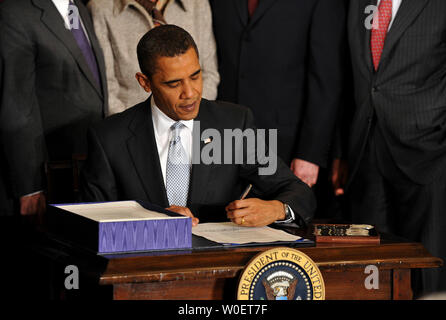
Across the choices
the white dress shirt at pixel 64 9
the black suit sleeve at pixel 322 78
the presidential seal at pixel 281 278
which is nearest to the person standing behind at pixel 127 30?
the white dress shirt at pixel 64 9

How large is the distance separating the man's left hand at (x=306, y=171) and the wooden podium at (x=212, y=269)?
1429mm

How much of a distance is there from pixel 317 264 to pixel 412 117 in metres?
1.69

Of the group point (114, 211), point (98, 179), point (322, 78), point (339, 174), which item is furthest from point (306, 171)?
point (114, 211)

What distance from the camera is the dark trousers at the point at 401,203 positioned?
3.80 meters

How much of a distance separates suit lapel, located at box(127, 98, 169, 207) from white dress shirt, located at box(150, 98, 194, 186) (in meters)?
0.03

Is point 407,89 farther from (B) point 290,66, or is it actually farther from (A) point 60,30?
(A) point 60,30

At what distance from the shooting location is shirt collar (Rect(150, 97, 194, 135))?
3.01 meters

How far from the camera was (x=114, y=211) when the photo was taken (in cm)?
250

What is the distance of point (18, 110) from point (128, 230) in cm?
156

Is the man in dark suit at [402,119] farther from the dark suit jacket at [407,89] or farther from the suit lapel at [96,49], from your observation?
the suit lapel at [96,49]

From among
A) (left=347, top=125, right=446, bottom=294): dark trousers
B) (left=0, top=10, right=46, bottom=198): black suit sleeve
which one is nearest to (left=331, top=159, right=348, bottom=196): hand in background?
(left=347, top=125, right=446, bottom=294): dark trousers

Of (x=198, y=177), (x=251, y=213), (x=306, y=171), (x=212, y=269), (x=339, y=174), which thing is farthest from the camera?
(x=339, y=174)

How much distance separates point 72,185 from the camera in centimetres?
334

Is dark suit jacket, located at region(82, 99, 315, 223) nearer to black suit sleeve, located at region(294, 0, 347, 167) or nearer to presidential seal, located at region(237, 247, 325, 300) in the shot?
presidential seal, located at region(237, 247, 325, 300)
